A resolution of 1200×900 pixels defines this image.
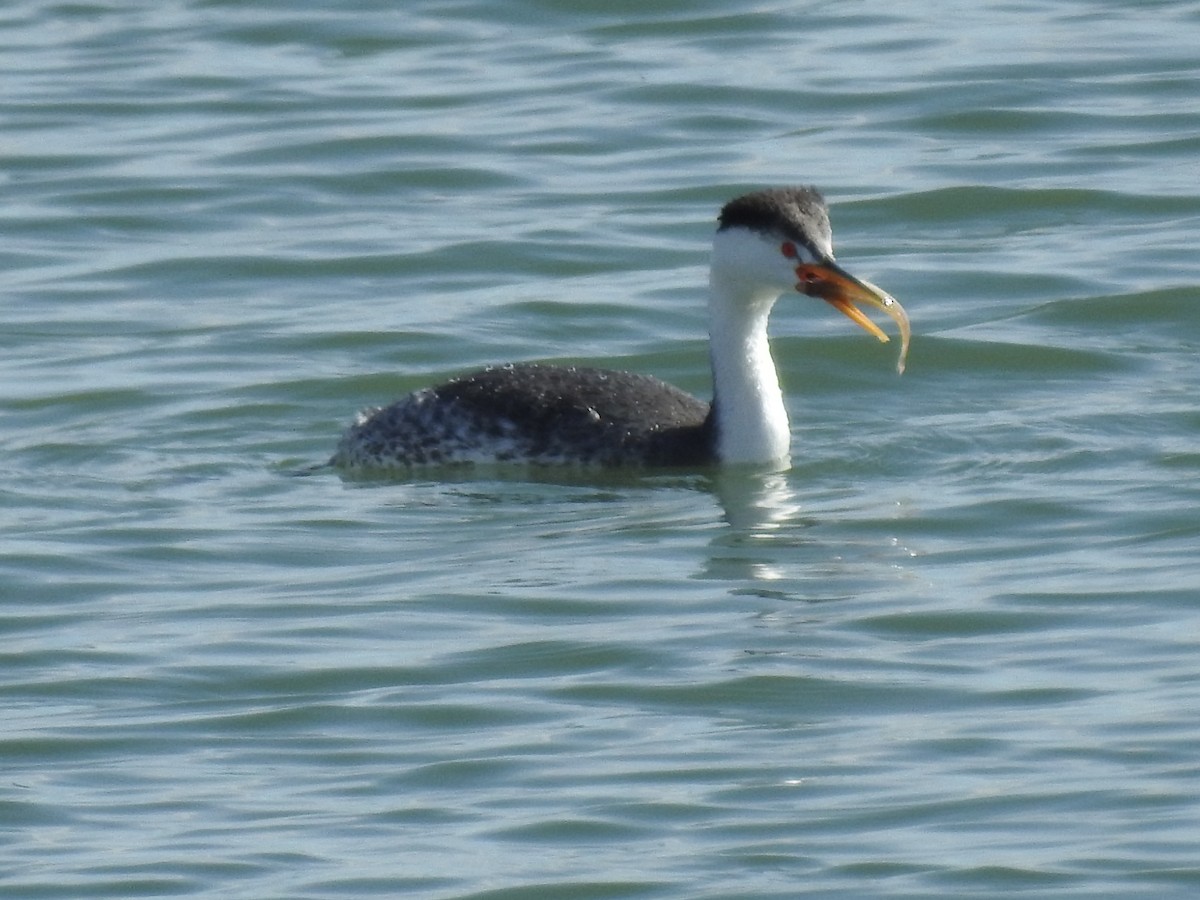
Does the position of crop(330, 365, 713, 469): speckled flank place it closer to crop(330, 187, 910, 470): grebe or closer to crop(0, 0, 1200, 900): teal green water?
crop(330, 187, 910, 470): grebe

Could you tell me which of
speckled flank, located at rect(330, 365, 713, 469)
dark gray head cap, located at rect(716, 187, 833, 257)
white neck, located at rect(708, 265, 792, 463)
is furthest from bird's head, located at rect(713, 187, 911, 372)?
speckled flank, located at rect(330, 365, 713, 469)

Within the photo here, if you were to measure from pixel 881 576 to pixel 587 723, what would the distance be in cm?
212

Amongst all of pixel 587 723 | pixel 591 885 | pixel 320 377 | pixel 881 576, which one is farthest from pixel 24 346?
pixel 591 885

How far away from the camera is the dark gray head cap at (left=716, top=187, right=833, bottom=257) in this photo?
42.1 feet

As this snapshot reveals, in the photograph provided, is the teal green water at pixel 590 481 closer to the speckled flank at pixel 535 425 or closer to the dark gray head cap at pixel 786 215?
the speckled flank at pixel 535 425

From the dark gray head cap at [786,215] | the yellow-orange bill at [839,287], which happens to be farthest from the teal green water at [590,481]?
the dark gray head cap at [786,215]

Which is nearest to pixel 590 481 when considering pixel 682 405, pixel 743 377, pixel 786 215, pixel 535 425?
pixel 535 425

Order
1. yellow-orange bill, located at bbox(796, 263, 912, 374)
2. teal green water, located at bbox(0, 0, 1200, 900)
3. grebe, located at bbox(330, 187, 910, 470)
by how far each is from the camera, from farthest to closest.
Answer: grebe, located at bbox(330, 187, 910, 470) → yellow-orange bill, located at bbox(796, 263, 912, 374) → teal green water, located at bbox(0, 0, 1200, 900)

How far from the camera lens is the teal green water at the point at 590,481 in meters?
8.59

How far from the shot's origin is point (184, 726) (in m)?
9.55

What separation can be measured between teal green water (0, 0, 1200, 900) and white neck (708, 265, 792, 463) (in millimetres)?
194

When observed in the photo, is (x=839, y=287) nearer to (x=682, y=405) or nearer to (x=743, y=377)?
(x=743, y=377)

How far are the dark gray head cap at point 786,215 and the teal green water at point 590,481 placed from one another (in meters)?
1.02

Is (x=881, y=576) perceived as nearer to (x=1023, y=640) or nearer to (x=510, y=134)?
(x=1023, y=640)
